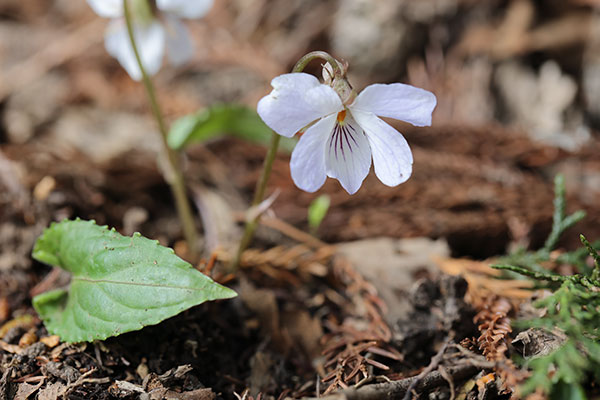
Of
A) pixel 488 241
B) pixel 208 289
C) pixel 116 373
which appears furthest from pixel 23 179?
pixel 488 241

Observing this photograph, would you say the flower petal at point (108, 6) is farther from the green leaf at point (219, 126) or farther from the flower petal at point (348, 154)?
the flower petal at point (348, 154)

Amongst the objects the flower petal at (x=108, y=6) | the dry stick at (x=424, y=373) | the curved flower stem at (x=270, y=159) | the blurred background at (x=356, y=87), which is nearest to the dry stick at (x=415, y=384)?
the dry stick at (x=424, y=373)

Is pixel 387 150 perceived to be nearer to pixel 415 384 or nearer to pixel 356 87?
pixel 415 384

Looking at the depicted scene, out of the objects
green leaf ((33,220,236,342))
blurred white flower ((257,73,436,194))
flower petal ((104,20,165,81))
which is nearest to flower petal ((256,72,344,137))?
blurred white flower ((257,73,436,194))

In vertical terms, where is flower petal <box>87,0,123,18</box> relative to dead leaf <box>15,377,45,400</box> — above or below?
above

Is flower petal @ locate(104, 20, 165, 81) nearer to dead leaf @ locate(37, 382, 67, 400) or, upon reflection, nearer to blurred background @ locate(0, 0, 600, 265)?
blurred background @ locate(0, 0, 600, 265)

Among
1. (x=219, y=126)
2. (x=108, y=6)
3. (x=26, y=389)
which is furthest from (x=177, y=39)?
(x=26, y=389)
